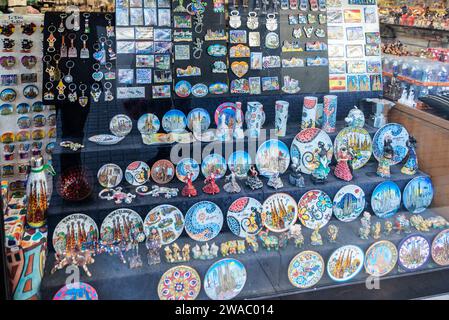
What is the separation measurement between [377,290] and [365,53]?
119cm

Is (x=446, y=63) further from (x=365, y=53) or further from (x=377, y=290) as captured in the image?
(x=377, y=290)

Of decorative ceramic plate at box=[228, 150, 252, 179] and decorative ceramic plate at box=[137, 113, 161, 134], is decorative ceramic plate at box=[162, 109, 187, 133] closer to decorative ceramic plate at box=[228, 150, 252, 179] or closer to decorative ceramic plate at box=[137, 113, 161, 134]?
decorative ceramic plate at box=[137, 113, 161, 134]

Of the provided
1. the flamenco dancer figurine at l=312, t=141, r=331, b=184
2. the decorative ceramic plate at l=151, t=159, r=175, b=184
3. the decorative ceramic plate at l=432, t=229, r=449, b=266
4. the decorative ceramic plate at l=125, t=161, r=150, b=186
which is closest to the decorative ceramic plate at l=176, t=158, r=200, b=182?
the decorative ceramic plate at l=151, t=159, r=175, b=184

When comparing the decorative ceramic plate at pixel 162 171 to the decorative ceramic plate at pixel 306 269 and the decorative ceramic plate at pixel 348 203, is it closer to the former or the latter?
the decorative ceramic plate at pixel 306 269

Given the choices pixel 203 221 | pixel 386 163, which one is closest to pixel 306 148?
pixel 386 163

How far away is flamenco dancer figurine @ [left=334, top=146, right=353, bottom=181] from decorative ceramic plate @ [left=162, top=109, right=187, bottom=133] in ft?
2.42

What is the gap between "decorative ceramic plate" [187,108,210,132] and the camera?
2.09 m

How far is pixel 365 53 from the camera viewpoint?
2307 mm

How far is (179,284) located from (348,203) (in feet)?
2.80

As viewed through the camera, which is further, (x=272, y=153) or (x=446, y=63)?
(x=446, y=63)

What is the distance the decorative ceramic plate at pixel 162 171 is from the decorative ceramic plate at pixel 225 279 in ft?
1.42

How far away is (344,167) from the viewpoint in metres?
2.05

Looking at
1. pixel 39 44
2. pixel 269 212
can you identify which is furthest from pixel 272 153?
pixel 39 44

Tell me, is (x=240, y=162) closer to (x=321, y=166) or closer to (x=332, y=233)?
(x=321, y=166)
